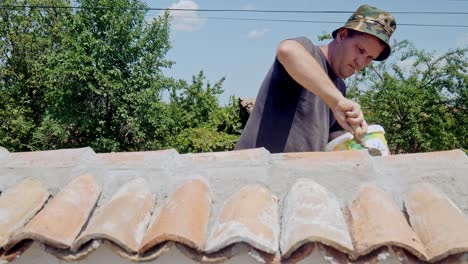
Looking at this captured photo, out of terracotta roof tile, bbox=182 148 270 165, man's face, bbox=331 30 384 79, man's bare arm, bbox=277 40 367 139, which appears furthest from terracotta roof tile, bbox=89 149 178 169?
man's face, bbox=331 30 384 79

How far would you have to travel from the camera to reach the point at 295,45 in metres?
1.95

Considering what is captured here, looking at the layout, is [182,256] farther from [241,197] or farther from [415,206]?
[415,206]

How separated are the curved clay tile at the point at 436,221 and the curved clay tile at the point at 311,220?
0.65 ft

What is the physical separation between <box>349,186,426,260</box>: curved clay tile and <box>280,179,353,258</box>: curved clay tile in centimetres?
3

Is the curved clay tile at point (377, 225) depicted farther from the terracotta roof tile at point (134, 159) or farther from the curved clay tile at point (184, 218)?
the terracotta roof tile at point (134, 159)

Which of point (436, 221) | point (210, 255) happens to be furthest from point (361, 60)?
point (210, 255)

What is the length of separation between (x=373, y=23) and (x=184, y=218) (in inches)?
60.3

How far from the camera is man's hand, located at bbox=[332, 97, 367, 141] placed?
1.73 m

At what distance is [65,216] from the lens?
1314mm

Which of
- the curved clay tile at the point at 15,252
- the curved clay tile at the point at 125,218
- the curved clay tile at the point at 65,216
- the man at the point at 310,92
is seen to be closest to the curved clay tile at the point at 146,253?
the curved clay tile at the point at 125,218

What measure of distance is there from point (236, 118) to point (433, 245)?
1387 cm

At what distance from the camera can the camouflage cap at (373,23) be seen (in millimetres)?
2246

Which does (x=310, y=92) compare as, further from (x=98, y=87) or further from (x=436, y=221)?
(x=98, y=87)

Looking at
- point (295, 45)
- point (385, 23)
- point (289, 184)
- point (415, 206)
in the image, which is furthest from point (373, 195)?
point (385, 23)
